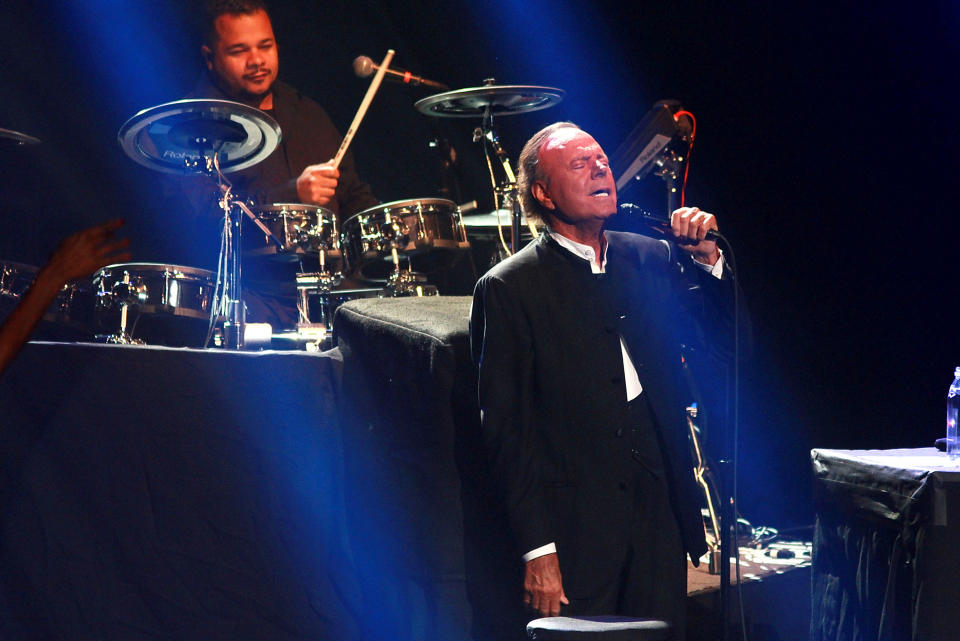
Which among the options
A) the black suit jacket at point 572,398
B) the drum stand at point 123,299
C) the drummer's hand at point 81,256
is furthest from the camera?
the drum stand at point 123,299

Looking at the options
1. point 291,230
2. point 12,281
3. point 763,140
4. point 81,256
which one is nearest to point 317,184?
point 291,230

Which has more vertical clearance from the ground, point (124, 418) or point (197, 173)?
point (197, 173)

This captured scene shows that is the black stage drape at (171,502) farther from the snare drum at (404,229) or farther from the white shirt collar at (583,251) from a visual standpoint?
the snare drum at (404,229)

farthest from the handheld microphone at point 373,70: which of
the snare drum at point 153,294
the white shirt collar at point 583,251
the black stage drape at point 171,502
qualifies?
the black stage drape at point 171,502

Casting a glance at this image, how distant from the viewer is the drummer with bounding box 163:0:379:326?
5.48 meters

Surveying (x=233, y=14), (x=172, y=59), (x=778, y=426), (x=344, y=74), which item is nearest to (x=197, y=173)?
(x=233, y=14)

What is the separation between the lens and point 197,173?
205 inches

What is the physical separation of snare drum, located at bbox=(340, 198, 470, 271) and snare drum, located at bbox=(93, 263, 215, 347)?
2.97 feet

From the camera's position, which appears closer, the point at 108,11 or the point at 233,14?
the point at 233,14

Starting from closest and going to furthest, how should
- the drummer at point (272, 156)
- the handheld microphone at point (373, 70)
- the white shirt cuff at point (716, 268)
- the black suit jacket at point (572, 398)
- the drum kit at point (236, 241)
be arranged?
the black suit jacket at point (572, 398) → the white shirt cuff at point (716, 268) → the drum kit at point (236, 241) → the drummer at point (272, 156) → the handheld microphone at point (373, 70)

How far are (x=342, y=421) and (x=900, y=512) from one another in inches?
→ 67.1

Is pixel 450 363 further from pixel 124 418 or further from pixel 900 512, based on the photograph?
pixel 900 512

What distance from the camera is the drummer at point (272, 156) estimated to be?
548 centimetres

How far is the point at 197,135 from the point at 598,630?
4.02 m
